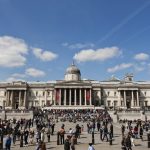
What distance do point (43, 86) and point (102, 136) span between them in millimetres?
79698

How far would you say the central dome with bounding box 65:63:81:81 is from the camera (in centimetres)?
11506

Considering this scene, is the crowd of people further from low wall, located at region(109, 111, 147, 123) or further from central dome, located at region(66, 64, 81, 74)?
central dome, located at region(66, 64, 81, 74)

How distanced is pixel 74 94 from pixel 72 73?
1372 centimetres

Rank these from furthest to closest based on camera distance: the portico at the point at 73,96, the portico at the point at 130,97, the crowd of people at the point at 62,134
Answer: the portico at the point at 130,97 < the portico at the point at 73,96 < the crowd of people at the point at 62,134

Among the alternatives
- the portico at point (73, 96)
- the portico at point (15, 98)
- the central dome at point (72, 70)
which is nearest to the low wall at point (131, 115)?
the portico at point (73, 96)

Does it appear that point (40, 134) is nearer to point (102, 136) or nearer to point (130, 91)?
point (102, 136)

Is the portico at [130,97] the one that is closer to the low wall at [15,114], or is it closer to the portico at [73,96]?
the portico at [73,96]

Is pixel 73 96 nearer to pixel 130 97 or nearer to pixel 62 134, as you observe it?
pixel 130 97

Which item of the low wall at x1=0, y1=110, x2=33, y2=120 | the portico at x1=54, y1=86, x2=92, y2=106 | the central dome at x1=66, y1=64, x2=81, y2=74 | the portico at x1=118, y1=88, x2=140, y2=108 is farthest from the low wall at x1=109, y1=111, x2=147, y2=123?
the central dome at x1=66, y1=64, x2=81, y2=74

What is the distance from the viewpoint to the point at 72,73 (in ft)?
380

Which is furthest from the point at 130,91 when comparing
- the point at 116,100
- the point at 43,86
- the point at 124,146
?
the point at 124,146

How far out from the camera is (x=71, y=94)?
10431cm

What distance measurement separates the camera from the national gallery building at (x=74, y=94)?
103 meters

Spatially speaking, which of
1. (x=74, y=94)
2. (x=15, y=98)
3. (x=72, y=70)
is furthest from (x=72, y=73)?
(x=15, y=98)
